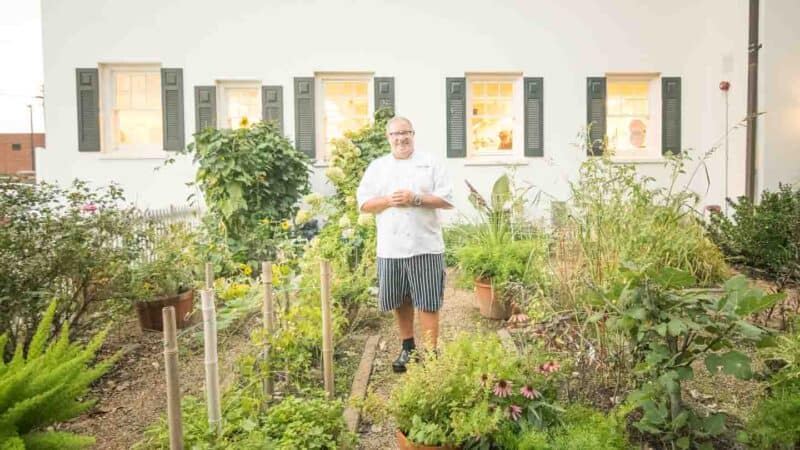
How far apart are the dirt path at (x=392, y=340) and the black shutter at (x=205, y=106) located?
4.67 meters

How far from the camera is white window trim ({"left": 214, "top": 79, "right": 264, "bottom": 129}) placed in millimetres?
9125

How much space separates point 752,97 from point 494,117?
368 cm

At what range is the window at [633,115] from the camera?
969 cm

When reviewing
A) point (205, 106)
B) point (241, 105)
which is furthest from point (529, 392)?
point (241, 105)

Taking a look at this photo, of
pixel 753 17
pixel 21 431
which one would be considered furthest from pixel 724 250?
pixel 21 431

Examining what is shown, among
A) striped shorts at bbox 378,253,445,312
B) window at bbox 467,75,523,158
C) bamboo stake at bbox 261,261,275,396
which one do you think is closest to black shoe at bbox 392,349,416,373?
striped shorts at bbox 378,253,445,312

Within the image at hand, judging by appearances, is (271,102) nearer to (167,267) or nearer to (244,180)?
(244,180)

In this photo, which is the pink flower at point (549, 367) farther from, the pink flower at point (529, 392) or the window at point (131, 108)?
the window at point (131, 108)

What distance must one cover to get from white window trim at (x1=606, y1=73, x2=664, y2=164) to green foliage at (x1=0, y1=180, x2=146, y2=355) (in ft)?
25.5

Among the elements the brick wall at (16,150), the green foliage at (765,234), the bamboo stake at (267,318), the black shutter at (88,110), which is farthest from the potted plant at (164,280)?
the brick wall at (16,150)

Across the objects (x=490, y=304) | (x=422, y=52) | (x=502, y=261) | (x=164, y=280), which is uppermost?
(x=422, y=52)

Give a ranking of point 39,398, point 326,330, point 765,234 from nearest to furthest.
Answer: point 39,398
point 326,330
point 765,234

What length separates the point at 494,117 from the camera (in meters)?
9.70

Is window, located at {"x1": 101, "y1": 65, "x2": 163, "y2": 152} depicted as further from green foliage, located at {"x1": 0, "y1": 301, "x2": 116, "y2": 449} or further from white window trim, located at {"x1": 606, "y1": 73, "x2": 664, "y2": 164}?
green foliage, located at {"x1": 0, "y1": 301, "x2": 116, "y2": 449}
